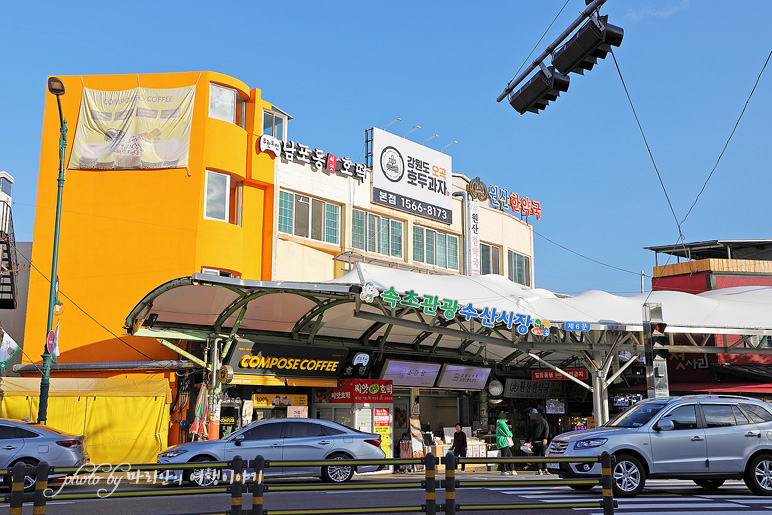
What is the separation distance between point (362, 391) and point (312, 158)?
9.38 meters

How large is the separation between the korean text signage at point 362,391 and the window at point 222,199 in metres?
7.01

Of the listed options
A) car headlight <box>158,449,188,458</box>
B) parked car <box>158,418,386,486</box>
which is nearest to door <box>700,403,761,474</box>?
parked car <box>158,418,386,486</box>

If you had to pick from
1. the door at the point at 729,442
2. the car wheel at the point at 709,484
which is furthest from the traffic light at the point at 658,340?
the door at the point at 729,442

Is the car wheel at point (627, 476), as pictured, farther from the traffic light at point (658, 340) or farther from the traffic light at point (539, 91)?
Answer: the traffic light at point (658, 340)

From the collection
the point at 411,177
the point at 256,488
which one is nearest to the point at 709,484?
the point at 256,488

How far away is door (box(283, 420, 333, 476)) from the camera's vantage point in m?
17.2

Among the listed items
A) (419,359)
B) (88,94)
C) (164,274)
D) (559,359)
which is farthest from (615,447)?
(88,94)

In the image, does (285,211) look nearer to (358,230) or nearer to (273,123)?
(358,230)

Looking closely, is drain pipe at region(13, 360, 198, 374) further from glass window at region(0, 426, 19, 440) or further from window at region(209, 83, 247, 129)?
window at region(209, 83, 247, 129)

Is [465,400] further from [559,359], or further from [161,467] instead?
[161,467]

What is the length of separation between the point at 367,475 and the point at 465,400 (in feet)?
29.5

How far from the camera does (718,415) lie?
14156mm

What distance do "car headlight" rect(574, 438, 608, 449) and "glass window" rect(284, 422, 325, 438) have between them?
20.8 ft

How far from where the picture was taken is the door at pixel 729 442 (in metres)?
13.7
